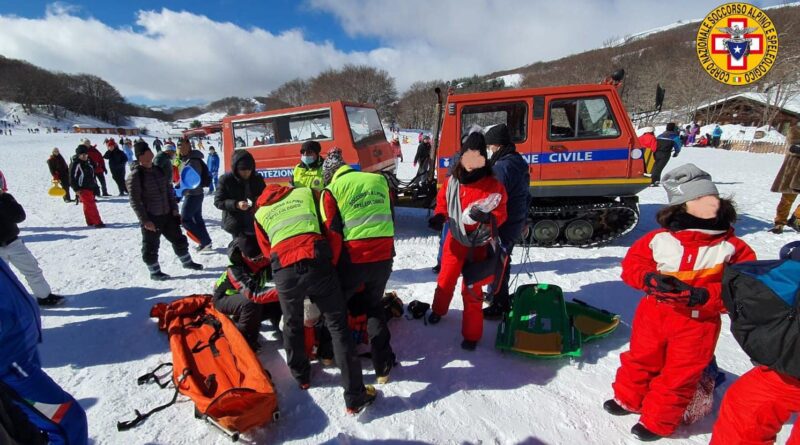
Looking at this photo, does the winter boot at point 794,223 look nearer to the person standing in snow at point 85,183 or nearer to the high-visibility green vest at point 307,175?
the high-visibility green vest at point 307,175

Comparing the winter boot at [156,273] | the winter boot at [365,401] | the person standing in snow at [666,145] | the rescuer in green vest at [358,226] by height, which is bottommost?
the winter boot at [365,401]

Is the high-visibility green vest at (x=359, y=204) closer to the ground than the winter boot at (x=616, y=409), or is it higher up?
higher up

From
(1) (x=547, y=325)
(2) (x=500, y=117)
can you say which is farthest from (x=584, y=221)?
(1) (x=547, y=325)

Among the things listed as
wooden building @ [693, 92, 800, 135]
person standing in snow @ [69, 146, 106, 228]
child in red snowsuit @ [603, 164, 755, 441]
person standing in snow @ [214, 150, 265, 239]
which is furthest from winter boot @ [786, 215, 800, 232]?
wooden building @ [693, 92, 800, 135]

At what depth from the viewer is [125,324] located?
3.51 metres

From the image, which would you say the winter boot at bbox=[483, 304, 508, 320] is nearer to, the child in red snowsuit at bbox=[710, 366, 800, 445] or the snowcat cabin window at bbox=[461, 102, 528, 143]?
the child in red snowsuit at bbox=[710, 366, 800, 445]

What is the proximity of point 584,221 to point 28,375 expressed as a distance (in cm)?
562

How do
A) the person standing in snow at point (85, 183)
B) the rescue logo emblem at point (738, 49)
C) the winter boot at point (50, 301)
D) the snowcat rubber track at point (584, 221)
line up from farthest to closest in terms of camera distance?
the rescue logo emblem at point (738, 49)
the person standing in snow at point (85, 183)
the snowcat rubber track at point (584, 221)
the winter boot at point (50, 301)

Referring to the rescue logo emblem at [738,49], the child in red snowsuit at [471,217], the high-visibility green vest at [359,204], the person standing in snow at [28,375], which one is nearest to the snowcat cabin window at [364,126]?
the child in red snowsuit at [471,217]

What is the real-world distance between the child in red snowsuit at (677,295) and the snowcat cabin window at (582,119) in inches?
128

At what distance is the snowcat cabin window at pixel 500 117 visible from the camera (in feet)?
16.6

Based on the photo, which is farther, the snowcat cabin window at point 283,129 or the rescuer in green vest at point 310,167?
the snowcat cabin window at point 283,129

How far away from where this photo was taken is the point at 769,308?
1451 mm

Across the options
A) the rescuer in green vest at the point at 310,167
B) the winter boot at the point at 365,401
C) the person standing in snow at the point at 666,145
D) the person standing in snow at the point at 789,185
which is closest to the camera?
the winter boot at the point at 365,401
